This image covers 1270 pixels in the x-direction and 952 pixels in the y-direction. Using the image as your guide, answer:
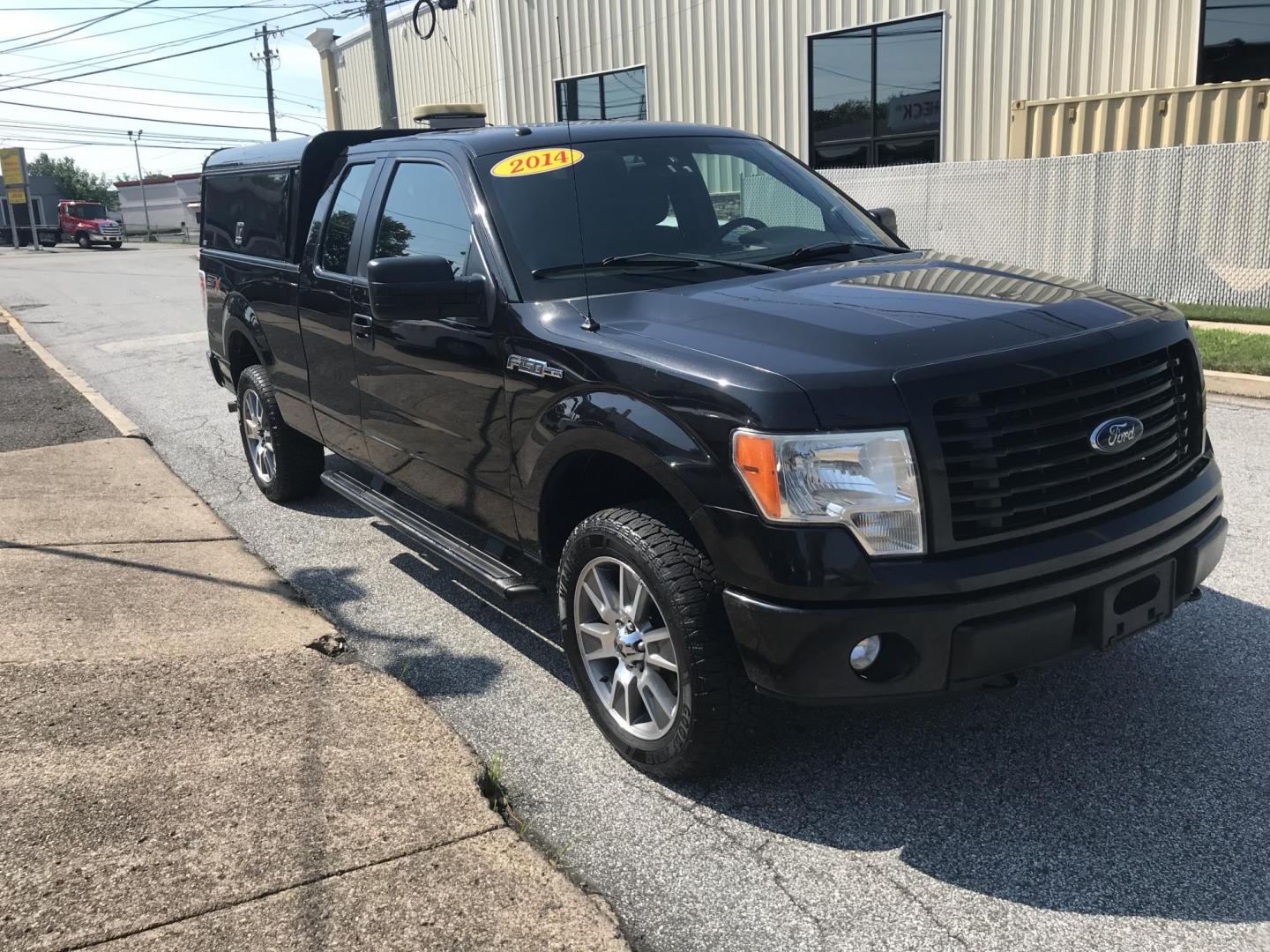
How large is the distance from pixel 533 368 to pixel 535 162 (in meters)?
1.03

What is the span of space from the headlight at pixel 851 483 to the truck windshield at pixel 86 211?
56990mm

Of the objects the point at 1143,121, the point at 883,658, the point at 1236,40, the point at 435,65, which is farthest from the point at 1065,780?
the point at 435,65

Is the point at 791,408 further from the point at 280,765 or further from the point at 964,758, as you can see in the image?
the point at 280,765

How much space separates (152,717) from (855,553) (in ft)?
8.01

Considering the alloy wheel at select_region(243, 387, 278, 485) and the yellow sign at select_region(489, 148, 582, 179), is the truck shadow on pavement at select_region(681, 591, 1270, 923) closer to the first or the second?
the yellow sign at select_region(489, 148, 582, 179)

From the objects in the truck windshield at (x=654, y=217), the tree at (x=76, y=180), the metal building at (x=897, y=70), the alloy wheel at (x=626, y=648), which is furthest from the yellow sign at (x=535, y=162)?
the tree at (x=76, y=180)

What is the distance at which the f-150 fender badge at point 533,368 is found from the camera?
135 inches

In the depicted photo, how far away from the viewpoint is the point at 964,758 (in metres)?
3.34

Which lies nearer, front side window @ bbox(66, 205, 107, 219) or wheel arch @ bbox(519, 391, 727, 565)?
wheel arch @ bbox(519, 391, 727, 565)

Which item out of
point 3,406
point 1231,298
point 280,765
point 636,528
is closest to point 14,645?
point 280,765

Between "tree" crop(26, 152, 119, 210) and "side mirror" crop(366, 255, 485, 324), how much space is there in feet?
303

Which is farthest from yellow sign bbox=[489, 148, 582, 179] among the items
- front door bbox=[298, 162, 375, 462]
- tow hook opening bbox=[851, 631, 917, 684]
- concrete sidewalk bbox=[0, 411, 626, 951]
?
tow hook opening bbox=[851, 631, 917, 684]

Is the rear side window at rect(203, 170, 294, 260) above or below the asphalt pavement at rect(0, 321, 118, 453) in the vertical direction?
above

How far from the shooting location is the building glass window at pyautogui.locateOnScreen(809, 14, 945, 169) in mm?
14992
